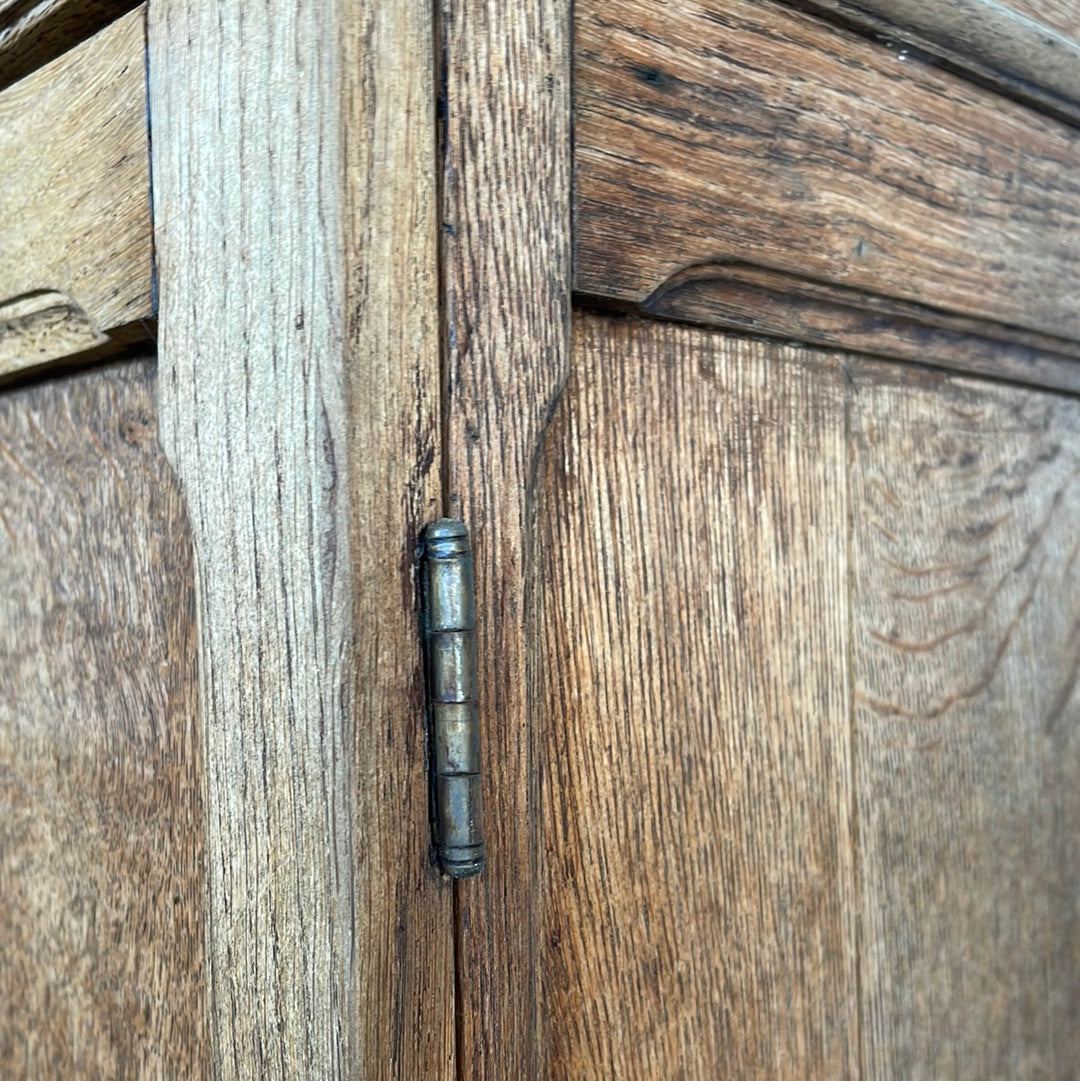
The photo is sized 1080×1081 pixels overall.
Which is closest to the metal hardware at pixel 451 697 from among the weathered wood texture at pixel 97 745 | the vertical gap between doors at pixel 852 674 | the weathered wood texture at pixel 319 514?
the weathered wood texture at pixel 319 514

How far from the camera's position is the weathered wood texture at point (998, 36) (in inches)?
19.5

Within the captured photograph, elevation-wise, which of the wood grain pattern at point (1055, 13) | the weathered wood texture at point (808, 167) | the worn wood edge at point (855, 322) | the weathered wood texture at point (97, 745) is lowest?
the weathered wood texture at point (97, 745)

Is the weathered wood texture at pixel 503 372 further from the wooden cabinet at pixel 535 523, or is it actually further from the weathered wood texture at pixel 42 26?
the weathered wood texture at pixel 42 26

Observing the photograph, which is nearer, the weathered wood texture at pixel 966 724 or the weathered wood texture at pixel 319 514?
the weathered wood texture at pixel 319 514

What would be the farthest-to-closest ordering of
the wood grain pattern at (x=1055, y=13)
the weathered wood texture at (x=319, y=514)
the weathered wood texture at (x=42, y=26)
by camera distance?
1. the wood grain pattern at (x=1055, y=13)
2. the weathered wood texture at (x=42, y=26)
3. the weathered wood texture at (x=319, y=514)

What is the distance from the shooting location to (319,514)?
0.34 metres

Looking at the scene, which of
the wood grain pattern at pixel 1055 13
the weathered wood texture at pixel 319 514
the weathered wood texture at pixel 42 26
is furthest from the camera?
the wood grain pattern at pixel 1055 13

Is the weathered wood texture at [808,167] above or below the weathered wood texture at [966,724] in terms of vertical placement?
above

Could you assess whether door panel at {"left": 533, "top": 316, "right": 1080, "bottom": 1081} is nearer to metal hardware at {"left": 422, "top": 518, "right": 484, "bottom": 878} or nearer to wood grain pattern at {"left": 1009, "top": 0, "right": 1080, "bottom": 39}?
metal hardware at {"left": 422, "top": 518, "right": 484, "bottom": 878}

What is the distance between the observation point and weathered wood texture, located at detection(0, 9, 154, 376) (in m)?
0.41

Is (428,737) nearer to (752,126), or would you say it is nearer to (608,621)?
(608,621)

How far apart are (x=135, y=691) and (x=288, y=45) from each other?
257 millimetres

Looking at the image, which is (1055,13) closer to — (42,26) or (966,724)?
(966,724)

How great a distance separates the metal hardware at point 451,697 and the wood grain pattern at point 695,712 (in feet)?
0.17
